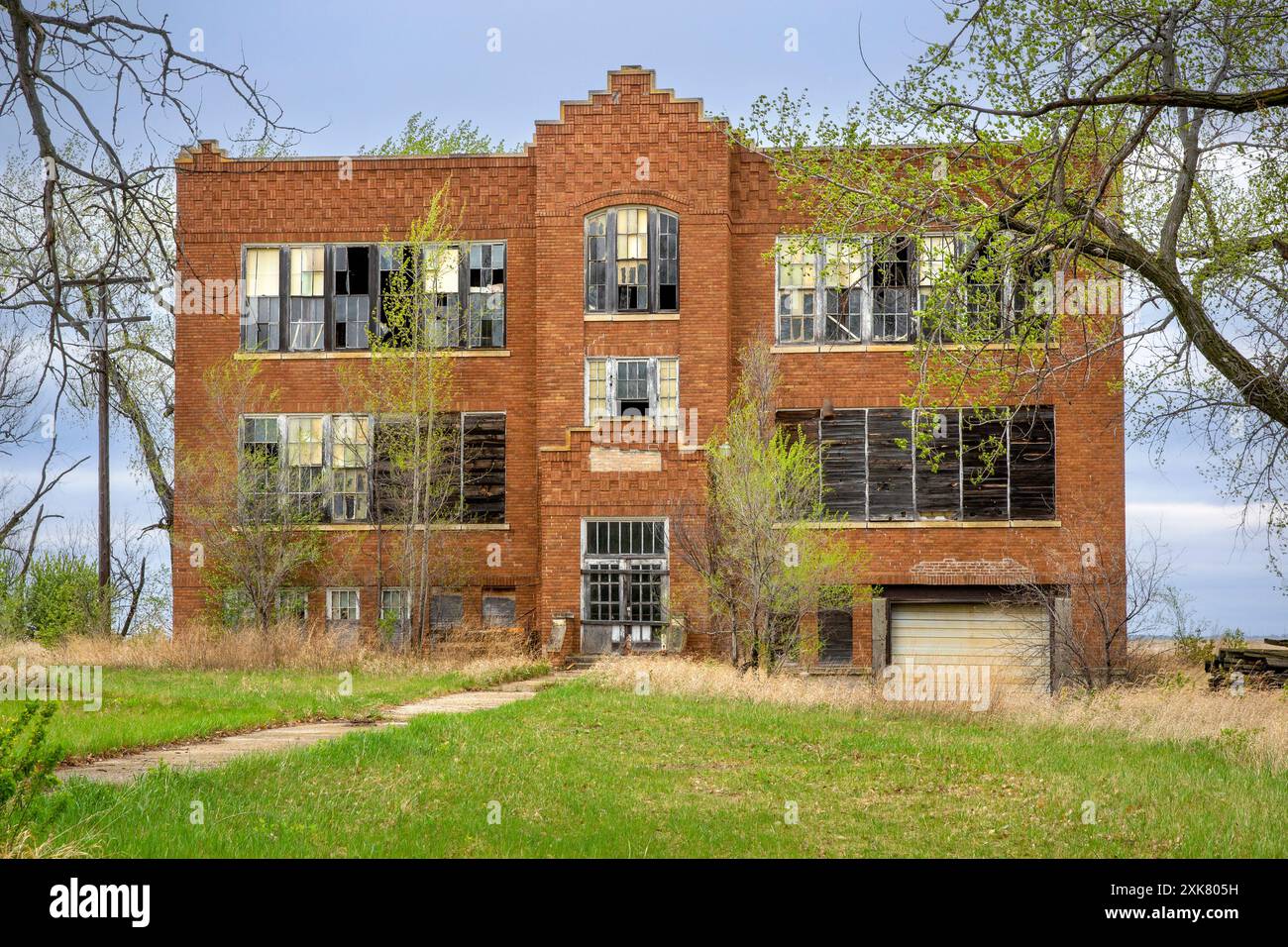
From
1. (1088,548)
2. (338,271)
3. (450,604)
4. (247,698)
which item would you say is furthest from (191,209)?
(1088,548)

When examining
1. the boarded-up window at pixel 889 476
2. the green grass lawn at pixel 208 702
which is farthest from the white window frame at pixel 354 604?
the boarded-up window at pixel 889 476

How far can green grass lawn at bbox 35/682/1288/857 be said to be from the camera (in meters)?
10.3

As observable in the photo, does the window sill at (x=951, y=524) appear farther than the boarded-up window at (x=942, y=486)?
No

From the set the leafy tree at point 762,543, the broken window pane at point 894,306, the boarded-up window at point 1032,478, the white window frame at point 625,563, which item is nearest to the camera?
the leafy tree at point 762,543

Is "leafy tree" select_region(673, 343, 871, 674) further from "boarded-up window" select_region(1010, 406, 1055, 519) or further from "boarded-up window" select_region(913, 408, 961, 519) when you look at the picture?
"boarded-up window" select_region(1010, 406, 1055, 519)

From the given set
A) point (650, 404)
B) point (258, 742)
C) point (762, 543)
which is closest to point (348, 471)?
point (650, 404)

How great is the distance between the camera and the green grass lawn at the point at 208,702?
1564cm

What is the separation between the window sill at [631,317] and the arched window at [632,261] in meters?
0.11

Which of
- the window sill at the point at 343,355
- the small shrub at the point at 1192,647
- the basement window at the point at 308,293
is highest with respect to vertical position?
the basement window at the point at 308,293

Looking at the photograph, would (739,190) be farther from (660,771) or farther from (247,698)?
(660,771)

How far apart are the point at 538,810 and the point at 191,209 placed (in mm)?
27325

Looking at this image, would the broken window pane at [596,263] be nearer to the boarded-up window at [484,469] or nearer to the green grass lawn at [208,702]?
the boarded-up window at [484,469]

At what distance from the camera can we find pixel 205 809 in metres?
10.8

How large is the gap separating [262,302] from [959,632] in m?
19.2
